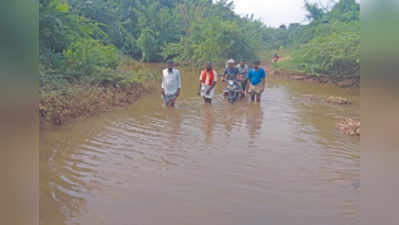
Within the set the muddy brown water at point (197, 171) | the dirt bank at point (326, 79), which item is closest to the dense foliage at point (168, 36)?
the dirt bank at point (326, 79)

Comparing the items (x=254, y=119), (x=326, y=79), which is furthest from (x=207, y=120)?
(x=326, y=79)

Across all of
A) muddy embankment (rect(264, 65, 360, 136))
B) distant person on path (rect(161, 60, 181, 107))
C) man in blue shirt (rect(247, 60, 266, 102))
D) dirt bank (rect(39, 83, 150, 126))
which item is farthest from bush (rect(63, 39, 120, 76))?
muddy embankment (rect(264, 65, 360, 136))

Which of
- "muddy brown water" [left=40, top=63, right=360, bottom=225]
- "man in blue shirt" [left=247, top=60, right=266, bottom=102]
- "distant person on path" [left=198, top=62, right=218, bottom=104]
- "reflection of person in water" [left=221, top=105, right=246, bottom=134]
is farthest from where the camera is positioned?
"man in blue shirt" [left=247, top=60, right=266, bottom=102]

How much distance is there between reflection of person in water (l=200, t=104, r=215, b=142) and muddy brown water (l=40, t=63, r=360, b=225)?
6 cm

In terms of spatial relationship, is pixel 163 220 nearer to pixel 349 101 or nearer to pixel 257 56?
pixel 349 101

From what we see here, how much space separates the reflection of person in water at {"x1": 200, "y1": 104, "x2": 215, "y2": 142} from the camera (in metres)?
7.20

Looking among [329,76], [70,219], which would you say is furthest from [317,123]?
[329,76]

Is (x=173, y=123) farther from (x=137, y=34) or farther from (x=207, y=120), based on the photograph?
(x=137, y=34)

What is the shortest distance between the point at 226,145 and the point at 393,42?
5.56 meters

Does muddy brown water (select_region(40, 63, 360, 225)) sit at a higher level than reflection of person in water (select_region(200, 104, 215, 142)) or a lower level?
lower

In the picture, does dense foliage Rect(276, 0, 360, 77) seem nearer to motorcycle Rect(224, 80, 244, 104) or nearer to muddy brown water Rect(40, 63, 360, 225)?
motorcycle Rect(224, 80, 244, 104)

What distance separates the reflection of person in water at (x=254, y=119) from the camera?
7.43m

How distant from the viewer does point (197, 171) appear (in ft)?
16.1

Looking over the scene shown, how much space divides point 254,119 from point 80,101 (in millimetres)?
4350
